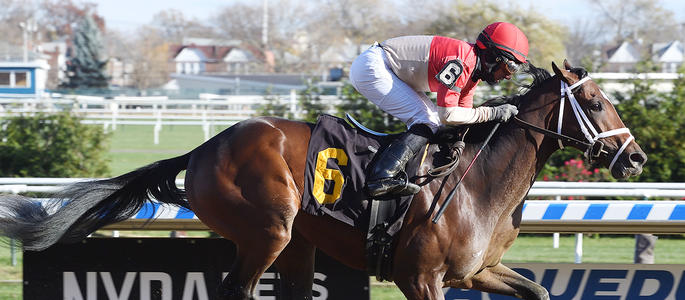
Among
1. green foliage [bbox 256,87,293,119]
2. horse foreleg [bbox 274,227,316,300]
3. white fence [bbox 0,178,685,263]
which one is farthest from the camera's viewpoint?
green foliage [bbox 256,87,293,119]

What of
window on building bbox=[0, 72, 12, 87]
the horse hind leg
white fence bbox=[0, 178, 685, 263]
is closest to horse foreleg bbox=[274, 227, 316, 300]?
the horse hind leg

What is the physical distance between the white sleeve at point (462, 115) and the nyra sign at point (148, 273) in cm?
127

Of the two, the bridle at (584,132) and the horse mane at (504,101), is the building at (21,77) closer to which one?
the horse mane at (504,101)

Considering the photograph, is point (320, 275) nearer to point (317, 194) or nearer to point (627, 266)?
point (317, 194)

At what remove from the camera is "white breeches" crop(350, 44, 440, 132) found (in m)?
3.68

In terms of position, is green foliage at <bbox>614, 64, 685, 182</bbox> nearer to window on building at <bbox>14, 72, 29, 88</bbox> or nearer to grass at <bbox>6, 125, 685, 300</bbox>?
grass at <bbox>6, 125, 685, 300</bbox>

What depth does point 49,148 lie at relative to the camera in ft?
27.0

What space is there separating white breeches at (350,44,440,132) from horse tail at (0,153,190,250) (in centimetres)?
93

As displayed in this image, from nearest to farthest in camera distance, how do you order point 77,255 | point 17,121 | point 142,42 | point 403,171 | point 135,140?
point 403,171
point 77,255
point 17,121
point 135,140
point 142,42

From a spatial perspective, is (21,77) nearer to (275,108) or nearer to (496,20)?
(496,20)

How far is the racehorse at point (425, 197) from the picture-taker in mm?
3584

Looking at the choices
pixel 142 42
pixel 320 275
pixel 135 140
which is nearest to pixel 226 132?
pixel 320 275

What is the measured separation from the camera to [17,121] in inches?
→ 328

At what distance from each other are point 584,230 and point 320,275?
145cm
